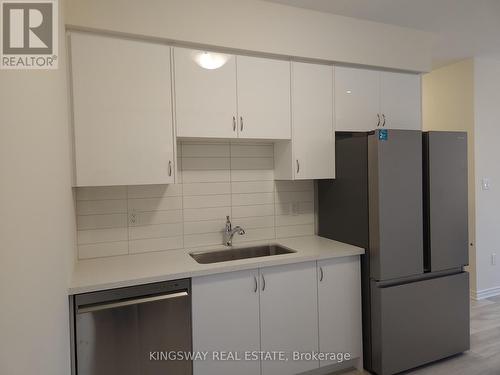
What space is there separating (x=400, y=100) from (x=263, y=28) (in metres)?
1.35

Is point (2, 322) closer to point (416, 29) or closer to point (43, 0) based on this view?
point (43, 0)

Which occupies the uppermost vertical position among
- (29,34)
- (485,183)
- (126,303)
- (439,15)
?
(439,15)

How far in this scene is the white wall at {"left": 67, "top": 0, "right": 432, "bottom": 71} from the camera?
78.4 inches

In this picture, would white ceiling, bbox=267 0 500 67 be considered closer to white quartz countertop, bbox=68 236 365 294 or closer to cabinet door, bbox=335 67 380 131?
cabinet door, bbox=335 67 380 131

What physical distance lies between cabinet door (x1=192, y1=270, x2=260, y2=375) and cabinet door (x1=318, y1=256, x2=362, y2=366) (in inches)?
19.8

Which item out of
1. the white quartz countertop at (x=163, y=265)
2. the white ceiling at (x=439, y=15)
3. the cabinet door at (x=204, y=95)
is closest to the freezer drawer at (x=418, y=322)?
the white quartz countertop at (x=163, y=265)

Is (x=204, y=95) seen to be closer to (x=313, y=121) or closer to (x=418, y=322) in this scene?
(x=313, y=121)

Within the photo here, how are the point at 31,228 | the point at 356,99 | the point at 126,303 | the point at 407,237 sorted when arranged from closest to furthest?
1. the point at 31,228
2. the point at 126,303
3. the point at 407,237
4. the point at 356,99

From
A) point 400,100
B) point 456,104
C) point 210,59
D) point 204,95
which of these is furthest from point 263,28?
point 456,104

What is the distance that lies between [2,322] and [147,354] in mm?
905

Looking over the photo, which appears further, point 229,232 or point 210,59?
point 229,232

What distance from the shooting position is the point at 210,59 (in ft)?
7.36

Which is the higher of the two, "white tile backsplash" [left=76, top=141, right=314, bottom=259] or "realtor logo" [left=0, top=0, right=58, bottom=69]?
"realtor logo" [left=0, top=0, right=58, bottom=69]

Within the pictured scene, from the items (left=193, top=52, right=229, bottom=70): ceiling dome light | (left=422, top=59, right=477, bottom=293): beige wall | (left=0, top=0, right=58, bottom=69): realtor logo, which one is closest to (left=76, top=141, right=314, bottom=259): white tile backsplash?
(left=193, top=52, right=229, bottom=70): ceiling dome light
